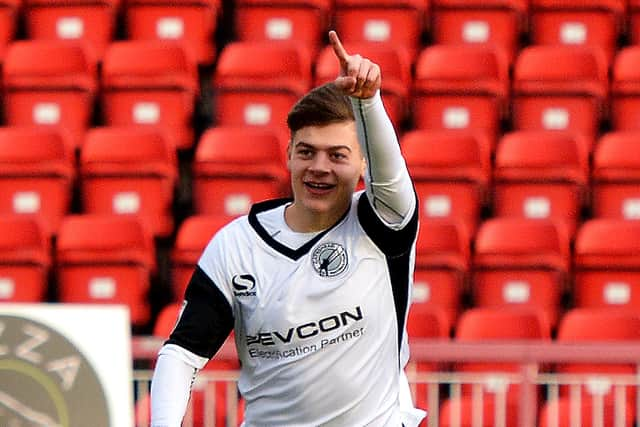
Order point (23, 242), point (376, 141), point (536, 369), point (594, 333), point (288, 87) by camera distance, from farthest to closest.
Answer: point (288, 87), point (23, 242), point (594, 333), point (536, 369), point (376, 141)

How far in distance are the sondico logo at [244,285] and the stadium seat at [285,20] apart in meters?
5.37

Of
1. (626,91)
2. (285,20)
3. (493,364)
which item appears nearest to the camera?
(493,364)

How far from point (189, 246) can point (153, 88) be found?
1345 mm

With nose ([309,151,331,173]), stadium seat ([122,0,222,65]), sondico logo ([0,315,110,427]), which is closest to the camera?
nose ([309,151,331,173])

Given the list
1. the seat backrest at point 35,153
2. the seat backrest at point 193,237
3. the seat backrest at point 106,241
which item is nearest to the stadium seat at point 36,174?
the seat backrest at point 35,153

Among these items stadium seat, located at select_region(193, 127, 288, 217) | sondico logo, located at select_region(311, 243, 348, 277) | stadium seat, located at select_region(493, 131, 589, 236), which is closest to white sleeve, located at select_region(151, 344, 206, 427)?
sondico logo, located at select_region(311, 243, 348, 277)

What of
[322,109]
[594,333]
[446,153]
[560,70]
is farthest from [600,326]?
[322,109]

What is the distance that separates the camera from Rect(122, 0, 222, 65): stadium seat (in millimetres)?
8953

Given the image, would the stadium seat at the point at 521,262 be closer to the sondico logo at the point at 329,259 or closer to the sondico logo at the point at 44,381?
the sondico logo at the point at 44,381

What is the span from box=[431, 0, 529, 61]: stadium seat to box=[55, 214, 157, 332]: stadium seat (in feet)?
7.26

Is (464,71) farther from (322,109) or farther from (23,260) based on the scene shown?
(322,109)

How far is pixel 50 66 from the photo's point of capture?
870 cm

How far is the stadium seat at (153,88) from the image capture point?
8.49 meters

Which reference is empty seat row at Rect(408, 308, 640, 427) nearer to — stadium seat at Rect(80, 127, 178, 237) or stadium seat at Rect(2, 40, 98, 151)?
stadium seat at Rect(80, 127, 178, 237)
